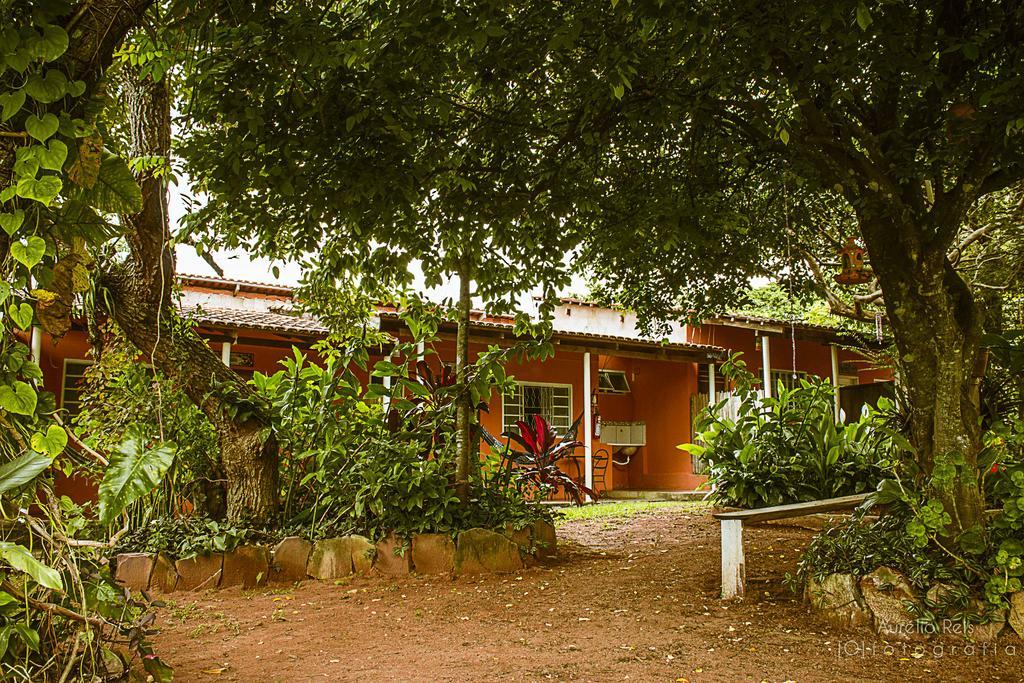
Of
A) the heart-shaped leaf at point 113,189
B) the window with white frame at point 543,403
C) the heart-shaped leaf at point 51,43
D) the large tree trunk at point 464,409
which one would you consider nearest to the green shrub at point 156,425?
the large tree trunk at point 464,409

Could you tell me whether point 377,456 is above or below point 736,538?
above

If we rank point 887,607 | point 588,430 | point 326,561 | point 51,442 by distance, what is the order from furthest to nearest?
point 588,430 < point 326,561 < point 887,607 < point 51,442

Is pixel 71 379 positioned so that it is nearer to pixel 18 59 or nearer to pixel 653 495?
pixel 653 495

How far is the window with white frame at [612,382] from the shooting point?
1492cm

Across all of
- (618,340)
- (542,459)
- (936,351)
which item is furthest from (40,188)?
(618,340)

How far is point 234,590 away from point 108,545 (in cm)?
363

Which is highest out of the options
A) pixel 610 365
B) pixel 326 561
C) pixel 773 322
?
pixel 773 322

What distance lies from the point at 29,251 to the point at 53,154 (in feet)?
0.85

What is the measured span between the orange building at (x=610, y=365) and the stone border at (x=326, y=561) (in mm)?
5030

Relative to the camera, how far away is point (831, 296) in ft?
33.4

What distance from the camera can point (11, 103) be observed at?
1.86 meters

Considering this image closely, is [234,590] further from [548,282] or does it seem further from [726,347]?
[726,347]

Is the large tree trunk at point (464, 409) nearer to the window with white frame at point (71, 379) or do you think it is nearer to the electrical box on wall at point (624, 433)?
the window with white frame at point (71, 379)

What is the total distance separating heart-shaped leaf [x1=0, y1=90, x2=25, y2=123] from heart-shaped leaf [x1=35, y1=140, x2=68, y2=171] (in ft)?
0.31
